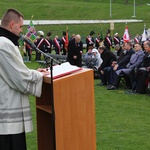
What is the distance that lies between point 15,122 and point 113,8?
64.4m

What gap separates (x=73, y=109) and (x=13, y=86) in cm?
70

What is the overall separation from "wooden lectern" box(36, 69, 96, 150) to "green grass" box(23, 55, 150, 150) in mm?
2331

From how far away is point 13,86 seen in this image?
4871 millimetres

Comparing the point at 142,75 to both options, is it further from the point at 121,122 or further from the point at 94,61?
the point at 94,61

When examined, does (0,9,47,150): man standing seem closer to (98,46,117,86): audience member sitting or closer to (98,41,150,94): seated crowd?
(98,41,150,94): seated crowd

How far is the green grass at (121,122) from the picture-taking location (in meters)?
7.68

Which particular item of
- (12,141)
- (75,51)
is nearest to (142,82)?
(75,51)

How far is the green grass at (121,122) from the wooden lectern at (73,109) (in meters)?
2.33

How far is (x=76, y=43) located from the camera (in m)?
18.1

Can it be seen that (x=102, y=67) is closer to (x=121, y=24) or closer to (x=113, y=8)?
(x=121, y=24)

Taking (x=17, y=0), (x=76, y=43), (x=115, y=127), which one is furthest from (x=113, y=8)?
(x=115, y=127)

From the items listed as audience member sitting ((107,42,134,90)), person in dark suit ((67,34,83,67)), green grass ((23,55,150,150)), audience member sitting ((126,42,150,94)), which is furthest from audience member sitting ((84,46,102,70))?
audience member sitting ((126,42,150,94))

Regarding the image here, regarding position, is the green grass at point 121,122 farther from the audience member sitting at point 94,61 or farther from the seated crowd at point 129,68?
the audience member sitting at point 94,61

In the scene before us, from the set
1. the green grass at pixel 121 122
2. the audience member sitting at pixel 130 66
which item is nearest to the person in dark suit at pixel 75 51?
the audience member sitting at pixel 130 66
